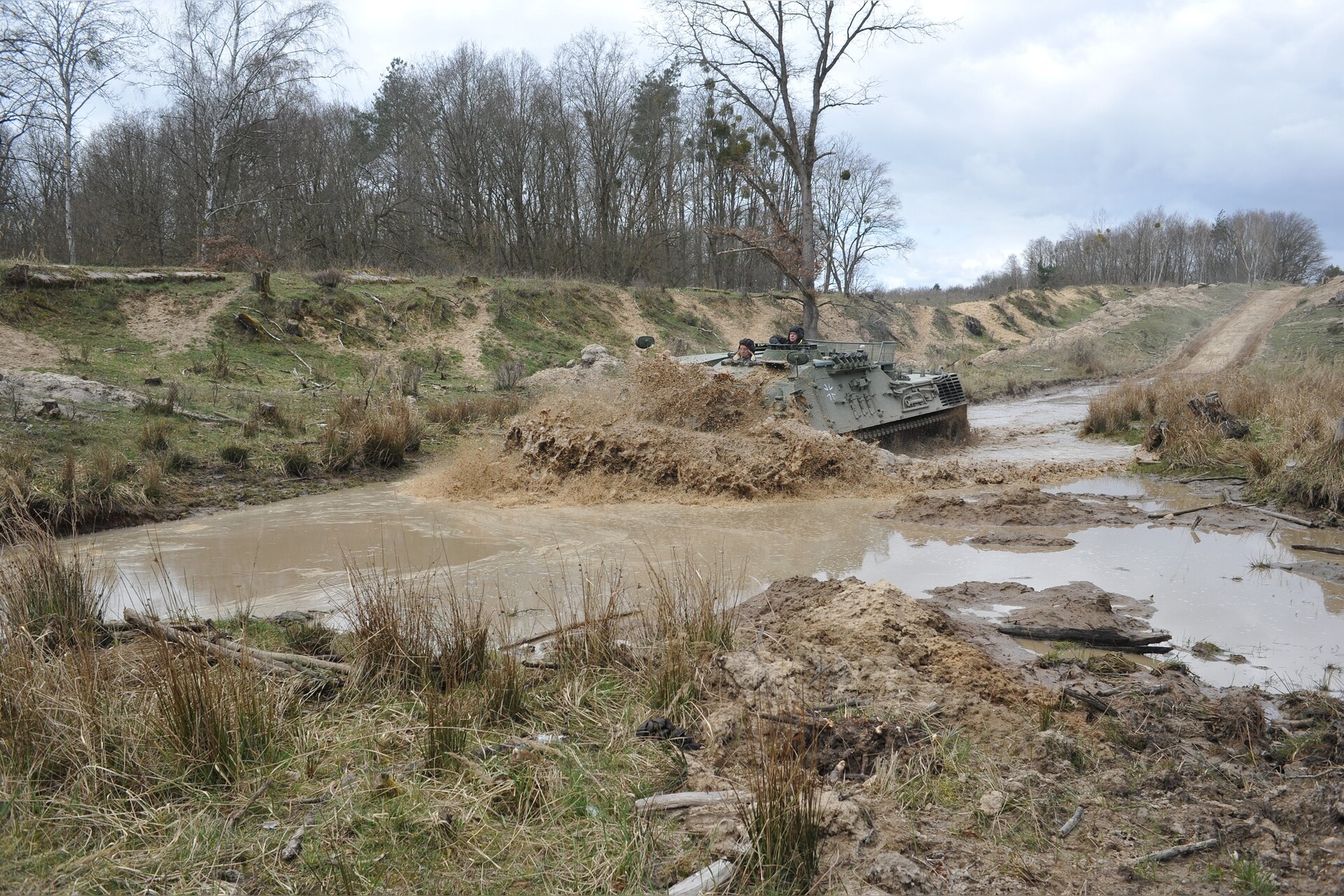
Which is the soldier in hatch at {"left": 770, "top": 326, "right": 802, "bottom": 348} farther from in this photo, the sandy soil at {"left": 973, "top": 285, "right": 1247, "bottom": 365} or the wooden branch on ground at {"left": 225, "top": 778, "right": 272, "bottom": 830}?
the sandy soil at {"left": 973, "top": 285, "right": 1247, "bottom": 365}

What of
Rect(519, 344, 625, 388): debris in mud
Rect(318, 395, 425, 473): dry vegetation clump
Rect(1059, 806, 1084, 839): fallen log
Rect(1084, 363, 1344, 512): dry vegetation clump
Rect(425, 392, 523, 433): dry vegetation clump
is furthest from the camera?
Rect(519, 344, 625, 388): debris in mud

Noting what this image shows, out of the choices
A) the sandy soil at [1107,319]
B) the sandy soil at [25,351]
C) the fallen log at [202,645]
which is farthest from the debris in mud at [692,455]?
the sandy soil at [1107,319]

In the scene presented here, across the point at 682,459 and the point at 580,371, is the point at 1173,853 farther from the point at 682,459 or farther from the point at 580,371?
the point at 580,371

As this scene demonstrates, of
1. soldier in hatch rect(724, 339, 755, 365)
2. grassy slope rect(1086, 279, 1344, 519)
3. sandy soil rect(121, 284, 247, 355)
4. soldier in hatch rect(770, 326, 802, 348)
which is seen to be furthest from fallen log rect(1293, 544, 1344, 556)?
sandy soil rect(121, 284, 247, 355)

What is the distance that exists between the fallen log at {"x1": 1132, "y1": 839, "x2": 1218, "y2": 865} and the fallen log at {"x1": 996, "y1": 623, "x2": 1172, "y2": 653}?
9.25ft

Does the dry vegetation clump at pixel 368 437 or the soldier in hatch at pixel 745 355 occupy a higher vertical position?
the soldier in hatch at pixel 745 355

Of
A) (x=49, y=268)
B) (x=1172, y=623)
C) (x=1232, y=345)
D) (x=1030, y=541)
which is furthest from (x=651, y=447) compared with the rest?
(x=1232, y=345)

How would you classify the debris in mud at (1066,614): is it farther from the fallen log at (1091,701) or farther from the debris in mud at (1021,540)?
the debris in mud at (1021,540)

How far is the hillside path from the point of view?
30094 mm

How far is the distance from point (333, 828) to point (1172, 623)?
5.77 m

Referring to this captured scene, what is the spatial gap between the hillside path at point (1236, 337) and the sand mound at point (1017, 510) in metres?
16.1

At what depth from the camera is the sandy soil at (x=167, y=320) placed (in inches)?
774

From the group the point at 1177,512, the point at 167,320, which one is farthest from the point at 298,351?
the point at 1177,512

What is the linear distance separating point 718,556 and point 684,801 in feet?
17.4
